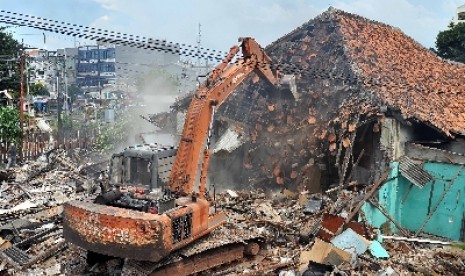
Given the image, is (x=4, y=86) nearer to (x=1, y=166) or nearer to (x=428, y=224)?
(x=1, y=166)

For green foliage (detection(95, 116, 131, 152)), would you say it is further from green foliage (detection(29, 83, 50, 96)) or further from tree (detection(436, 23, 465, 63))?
tree (detection(436, 23, 465, 63))

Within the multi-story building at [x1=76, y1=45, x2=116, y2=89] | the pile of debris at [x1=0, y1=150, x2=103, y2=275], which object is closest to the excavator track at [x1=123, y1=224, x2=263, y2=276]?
the pile of debris at [x1=0, y1=150, x2=103, y2=275]

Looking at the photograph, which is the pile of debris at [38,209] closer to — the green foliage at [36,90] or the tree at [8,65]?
the tree at [8,65]

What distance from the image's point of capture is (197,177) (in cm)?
1006

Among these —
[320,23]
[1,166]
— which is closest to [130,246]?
[320,23]

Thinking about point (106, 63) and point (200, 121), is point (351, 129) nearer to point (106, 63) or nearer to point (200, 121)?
point (200, 121)

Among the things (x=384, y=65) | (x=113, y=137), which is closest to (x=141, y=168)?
(x=384, y=65)

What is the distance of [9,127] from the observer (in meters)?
22.9

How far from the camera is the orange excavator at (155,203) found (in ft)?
26.8

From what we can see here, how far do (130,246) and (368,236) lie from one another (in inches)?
243

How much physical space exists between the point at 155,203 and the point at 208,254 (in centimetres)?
182

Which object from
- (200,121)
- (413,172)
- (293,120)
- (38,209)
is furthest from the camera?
(293,120)

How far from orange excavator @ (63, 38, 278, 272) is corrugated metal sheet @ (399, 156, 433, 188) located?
655 cm

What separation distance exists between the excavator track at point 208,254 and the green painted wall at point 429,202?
487 cm
